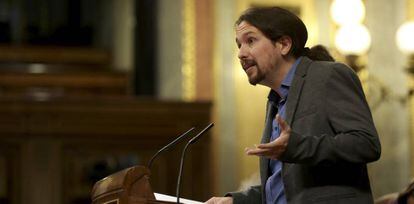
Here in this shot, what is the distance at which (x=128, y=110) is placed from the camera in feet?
23.2

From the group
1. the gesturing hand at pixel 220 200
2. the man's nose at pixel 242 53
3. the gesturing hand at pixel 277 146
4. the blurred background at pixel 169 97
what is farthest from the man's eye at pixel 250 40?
the blurred background at pixel 169 97

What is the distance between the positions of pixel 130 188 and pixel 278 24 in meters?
0.55

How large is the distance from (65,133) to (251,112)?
5.27ft

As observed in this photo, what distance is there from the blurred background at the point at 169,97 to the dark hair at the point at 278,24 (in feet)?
12.2

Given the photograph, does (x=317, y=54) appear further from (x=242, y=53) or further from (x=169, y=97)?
(x=169, y=97)

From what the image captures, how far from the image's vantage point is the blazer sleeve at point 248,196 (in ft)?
8.63

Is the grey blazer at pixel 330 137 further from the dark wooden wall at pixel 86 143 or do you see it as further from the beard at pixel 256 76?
the dark wooden wall at pixel 86 143

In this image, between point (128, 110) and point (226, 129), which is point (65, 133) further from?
point (226, 129)

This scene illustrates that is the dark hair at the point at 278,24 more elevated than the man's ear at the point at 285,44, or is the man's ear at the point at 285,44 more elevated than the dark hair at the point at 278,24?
the dark hair at the point at 278,24

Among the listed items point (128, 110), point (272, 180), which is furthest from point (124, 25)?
point (272, 180)

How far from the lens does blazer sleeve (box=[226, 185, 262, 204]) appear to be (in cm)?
263

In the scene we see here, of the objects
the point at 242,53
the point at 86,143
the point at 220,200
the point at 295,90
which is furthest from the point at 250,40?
the point at 86,143

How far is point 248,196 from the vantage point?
2.65 m

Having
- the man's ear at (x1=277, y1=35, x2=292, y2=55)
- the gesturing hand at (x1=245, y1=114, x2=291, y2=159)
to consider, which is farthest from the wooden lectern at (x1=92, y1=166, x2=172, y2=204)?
the man's ear at (x1=277, y1=35, x2=292, y2=55)
